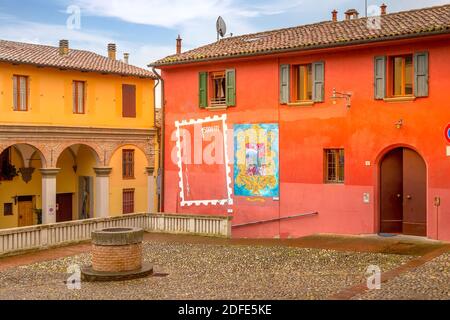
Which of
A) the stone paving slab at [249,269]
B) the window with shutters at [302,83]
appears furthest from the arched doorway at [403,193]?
the window with shutters at [302,83]

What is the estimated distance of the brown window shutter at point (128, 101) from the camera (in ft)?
99.8

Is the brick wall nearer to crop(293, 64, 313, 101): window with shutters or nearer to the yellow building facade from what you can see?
crop(293, 64, 313, 101): window with shutters

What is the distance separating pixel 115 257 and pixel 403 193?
8.58 m

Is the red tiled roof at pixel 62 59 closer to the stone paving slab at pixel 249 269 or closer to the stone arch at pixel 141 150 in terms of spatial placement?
the stone arch at pixel 141 150

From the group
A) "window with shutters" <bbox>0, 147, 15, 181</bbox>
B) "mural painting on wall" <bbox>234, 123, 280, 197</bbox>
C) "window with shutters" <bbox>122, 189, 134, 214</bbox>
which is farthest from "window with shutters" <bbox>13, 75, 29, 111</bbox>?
"mural painting on wall" <bbox>234, 123, 280, 197</bbox>

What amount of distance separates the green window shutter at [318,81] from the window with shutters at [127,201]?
16.8m

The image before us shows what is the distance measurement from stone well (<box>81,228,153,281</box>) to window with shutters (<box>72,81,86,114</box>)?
17.5 meters

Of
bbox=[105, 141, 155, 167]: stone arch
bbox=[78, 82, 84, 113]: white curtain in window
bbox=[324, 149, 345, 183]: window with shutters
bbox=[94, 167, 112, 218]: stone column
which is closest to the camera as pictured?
bbox=[324, 149, 345, 183]: window with shutters

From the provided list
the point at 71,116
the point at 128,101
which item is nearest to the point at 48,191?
the point at 71,116

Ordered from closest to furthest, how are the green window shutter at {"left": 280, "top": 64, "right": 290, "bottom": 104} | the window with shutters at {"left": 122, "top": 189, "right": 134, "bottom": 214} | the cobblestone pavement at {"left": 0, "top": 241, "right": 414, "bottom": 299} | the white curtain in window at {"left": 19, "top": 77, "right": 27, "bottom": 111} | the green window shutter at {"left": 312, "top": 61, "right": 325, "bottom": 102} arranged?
the cobblestone pavement at {"left": 0, "top": 241, "right": 414, "bottom": 299}, the green window shutter at {"left": 312, "top": 61, "right": 325, "bottom": 102}, the green window shutter at {"left": 280, "top": 64, "right": 290, "bottom": 104}, the white curtain in window at {"left": 19, "top": 77, "right": 27, "bottom": 111}, the window with shutters at {"left": 122, "top": 189, "right": 134, "bottom": 214}

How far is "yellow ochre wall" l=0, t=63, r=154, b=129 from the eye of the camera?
2572 centimetres

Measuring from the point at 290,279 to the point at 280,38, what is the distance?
1083 cm

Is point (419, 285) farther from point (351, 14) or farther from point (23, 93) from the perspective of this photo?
point (23, 93)

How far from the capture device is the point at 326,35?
59.2 ft
